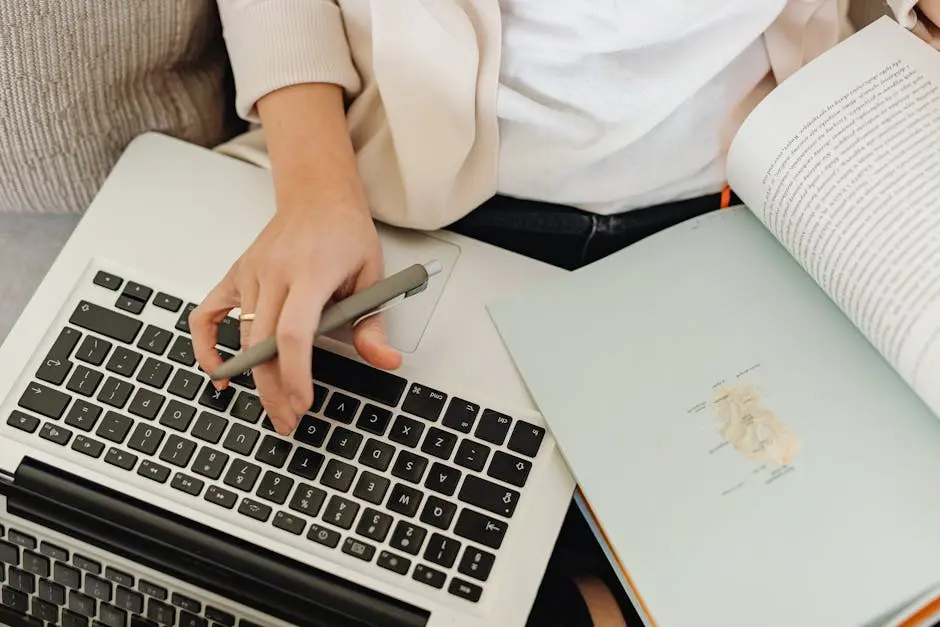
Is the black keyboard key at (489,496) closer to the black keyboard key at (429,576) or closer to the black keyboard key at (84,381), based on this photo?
the black keyboard key at (429,576)

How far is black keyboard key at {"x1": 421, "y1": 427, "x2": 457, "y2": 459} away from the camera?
529mm

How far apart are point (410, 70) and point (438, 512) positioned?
273 millimetres

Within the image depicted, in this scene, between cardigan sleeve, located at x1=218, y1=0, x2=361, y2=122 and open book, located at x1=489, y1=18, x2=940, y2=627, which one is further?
cardigan sleeve, located at x1=218, y1=0, x2=361, y2=122

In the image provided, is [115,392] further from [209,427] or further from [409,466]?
[409,466]

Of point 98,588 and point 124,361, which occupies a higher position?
point 124,361

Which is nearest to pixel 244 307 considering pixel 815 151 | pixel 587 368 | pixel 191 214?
pixel 191 214

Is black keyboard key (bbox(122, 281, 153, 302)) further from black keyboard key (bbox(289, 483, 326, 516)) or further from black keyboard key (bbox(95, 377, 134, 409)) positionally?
black keyboard key (bbox(289, 483, 326, 516))

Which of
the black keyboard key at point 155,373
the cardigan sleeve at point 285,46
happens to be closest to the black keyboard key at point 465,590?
the black keyboard key at point 155,373

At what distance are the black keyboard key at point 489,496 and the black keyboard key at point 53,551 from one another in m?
0.23

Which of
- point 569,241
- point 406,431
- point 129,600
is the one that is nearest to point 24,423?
point 129,600

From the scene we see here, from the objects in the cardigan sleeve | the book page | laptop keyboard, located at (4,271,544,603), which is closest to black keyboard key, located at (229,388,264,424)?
laptop keyboard, located at (4,271,544,603)

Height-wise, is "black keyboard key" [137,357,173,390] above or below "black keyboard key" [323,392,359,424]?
above

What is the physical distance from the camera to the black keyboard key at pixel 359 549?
500mm

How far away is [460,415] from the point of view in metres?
0.54
